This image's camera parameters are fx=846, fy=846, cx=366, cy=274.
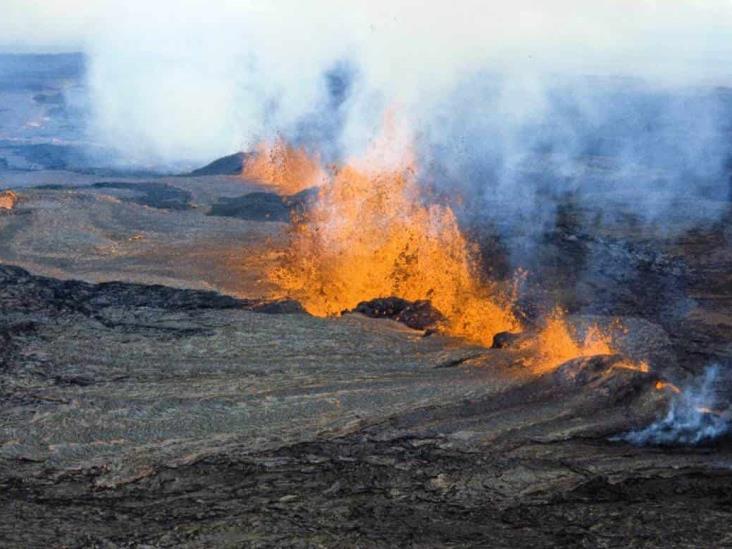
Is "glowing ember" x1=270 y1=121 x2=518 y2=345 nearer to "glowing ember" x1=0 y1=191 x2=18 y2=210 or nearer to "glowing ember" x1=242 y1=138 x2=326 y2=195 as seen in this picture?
"glowing ember" x1=242 y1=138 x2=326 y2=195

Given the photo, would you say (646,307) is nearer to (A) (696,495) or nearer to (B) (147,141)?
(A) (696,495)

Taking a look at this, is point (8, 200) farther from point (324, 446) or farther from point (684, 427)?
point (684, 427)

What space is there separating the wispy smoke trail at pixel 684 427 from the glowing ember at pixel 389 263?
3.56 m

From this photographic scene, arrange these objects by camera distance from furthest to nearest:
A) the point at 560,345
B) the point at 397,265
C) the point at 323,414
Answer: the point at 397,265, the point at 560,345, the point at 323,414

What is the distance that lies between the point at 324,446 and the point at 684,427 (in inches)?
158

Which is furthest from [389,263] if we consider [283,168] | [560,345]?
[283,168]

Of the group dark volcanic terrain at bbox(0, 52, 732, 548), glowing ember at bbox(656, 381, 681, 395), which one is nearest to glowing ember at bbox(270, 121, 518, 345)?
dark volcanic terrain at bbox(0, 52, 732, 548)

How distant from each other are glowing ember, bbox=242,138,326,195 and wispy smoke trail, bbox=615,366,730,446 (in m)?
17.5

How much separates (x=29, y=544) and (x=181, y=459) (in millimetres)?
1873

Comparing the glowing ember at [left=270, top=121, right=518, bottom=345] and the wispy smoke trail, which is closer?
the wispy smoke trail

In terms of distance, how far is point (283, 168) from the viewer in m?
29.2

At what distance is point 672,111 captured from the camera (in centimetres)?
5031

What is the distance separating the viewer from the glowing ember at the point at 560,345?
443 inches

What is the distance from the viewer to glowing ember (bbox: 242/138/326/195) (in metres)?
27.4
